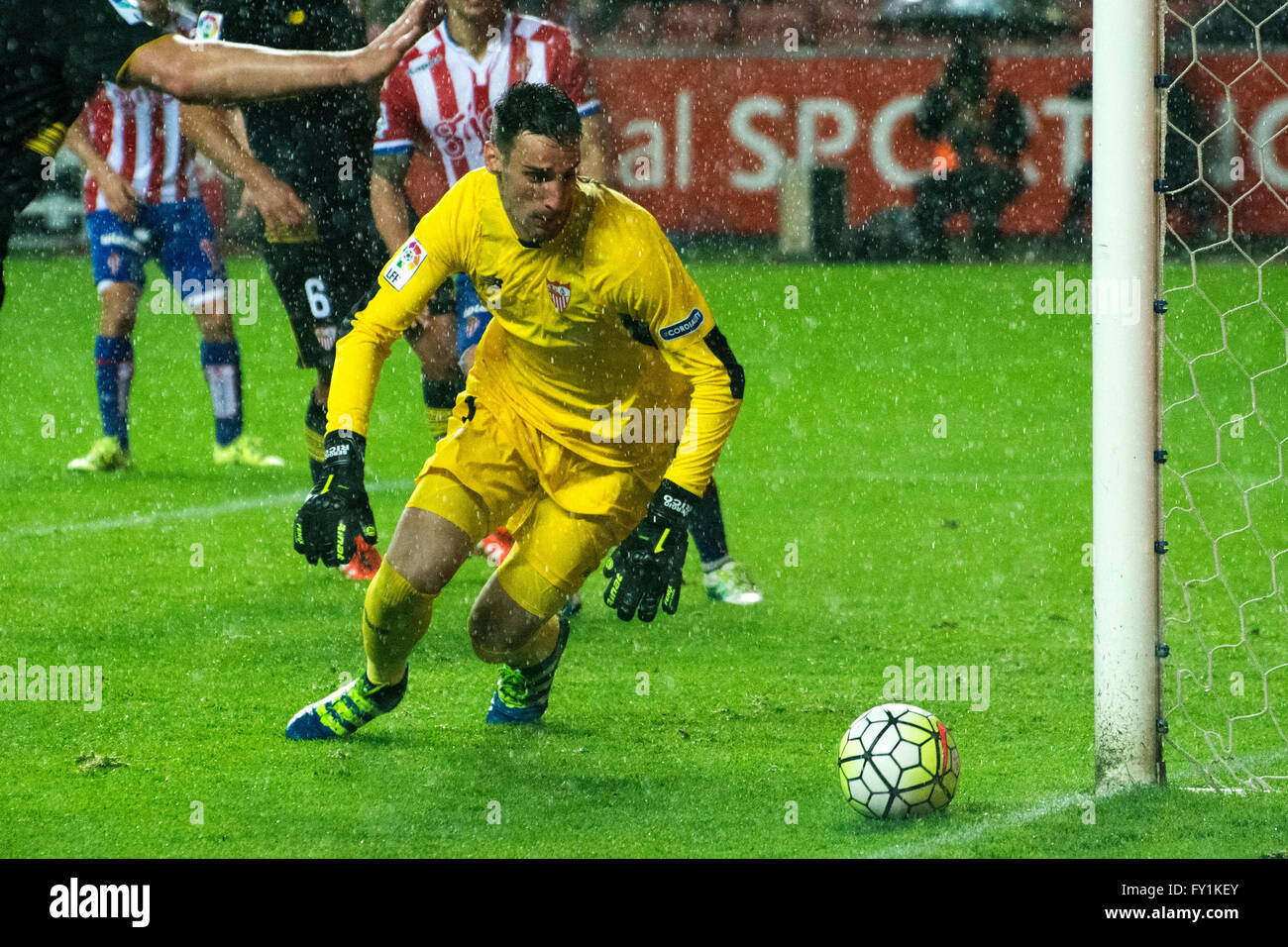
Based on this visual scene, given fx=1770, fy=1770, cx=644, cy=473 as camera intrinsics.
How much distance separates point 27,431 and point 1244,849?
26.2 ft

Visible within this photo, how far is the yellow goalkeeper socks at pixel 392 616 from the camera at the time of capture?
458 centimetres

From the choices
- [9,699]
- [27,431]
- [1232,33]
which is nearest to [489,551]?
[9,699]

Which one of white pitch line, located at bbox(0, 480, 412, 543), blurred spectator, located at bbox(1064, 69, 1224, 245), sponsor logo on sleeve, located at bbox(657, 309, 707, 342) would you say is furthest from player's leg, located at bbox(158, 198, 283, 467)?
blurred spectator, located at bbox(1064, 69, 1224, 245)

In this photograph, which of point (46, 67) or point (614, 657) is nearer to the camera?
point (46, 67)

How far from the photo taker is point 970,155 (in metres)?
16.2

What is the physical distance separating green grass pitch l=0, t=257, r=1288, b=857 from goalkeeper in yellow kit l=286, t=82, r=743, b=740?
1.26 ft

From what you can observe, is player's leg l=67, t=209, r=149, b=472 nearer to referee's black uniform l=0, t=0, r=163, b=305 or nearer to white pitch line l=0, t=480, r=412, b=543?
white pitch line l=0, t=480, r=412, b=543

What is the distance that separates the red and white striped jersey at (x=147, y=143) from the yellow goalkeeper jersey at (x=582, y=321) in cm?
516

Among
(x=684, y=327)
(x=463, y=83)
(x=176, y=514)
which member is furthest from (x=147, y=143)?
(x=684, y=327)

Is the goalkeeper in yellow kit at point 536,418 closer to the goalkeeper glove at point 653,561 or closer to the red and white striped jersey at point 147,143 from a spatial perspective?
the goalkeeper glove at point 653,561

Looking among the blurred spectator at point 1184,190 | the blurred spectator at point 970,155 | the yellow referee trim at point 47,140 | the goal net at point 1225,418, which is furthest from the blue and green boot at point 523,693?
the blurred spectator at point 1184,190

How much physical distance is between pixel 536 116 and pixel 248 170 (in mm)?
2973

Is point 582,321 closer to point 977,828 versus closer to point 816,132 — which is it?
point 977,828

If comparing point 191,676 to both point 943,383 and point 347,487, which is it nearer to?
point 347,487
